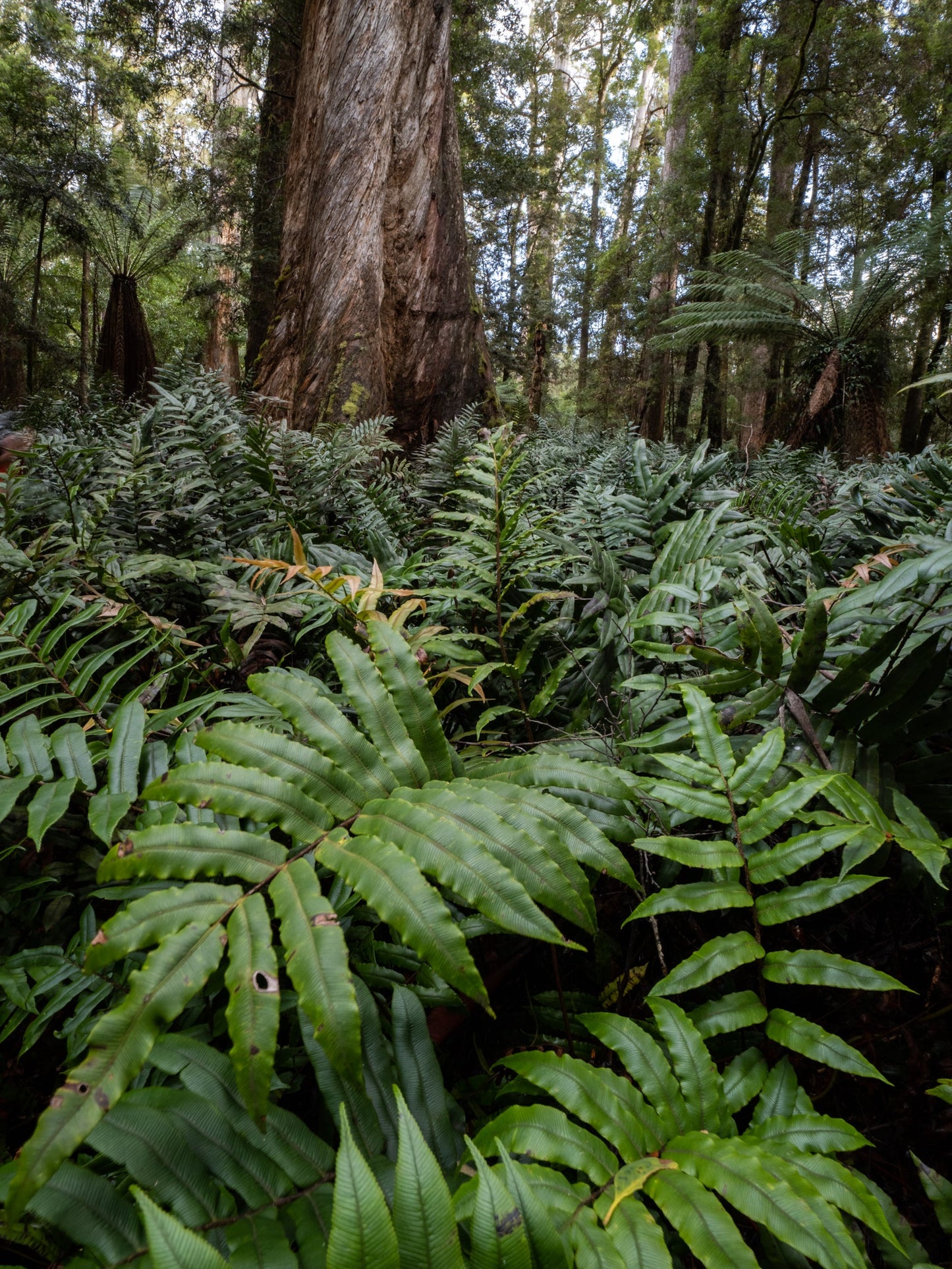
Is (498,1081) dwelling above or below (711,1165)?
below

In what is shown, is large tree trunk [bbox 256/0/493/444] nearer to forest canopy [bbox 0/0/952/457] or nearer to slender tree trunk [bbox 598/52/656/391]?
forest canopy [bbox 0/0/952/457]

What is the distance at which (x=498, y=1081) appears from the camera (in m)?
1.04

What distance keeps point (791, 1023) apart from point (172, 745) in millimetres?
1194

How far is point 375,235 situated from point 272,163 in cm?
448

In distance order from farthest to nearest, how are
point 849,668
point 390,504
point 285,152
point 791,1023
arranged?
point 285,152 → point 390,504 → point 849,668 → point 791,1023

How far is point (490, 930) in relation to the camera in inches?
39.1

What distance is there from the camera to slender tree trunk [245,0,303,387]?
743cm

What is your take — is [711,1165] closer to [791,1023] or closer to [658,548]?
[791,1023]

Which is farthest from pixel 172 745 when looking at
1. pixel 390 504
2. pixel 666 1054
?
pixel 390 504

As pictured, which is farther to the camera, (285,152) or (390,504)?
(285,152)

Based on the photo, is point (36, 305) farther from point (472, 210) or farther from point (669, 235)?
point (669, 235)

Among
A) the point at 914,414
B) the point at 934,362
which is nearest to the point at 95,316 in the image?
the point at 934,362

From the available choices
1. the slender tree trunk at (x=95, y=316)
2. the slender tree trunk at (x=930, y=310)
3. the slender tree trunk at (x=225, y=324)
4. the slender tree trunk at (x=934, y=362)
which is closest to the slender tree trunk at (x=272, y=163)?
the slender tree trunk at (x=225, y=324)

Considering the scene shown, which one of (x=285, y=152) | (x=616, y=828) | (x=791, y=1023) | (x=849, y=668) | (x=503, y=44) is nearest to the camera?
(x=791, y=1023)
